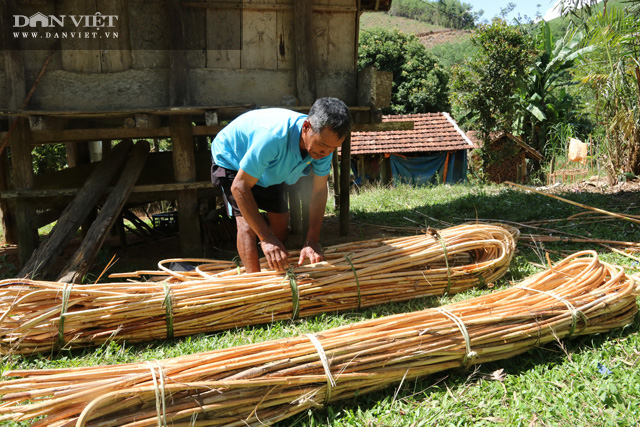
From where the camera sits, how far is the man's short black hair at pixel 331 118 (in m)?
2.76

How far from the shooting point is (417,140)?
18781 mm

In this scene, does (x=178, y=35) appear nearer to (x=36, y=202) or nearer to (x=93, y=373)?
(x=36, y=202)

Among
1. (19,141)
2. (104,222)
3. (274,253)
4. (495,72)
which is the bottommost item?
(104,222)

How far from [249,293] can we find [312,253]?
537mm

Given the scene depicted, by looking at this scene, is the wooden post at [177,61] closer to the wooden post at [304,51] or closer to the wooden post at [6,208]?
the wooden post at [304,51]

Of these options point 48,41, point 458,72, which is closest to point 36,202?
point 48,41

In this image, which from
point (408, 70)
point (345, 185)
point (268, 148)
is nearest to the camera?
point (268, 148)

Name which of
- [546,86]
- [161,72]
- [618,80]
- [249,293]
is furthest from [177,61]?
[546,86]

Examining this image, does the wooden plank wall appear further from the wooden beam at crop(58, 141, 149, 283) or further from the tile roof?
the tile roof

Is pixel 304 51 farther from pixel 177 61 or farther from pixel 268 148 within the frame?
pixel 268 148

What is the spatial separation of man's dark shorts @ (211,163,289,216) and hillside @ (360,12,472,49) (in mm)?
64481

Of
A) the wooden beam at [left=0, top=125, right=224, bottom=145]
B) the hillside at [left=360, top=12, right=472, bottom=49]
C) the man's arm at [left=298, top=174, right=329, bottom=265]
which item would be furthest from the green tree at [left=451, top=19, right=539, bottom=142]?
the hillside at [left=360, top=12, right=472, bottom=49]

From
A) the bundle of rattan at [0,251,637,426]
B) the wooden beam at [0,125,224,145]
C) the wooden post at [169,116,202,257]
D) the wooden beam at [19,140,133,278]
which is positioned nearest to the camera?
the bundle of rattan at [0,251,637,426]

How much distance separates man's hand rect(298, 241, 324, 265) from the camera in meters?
3.27
